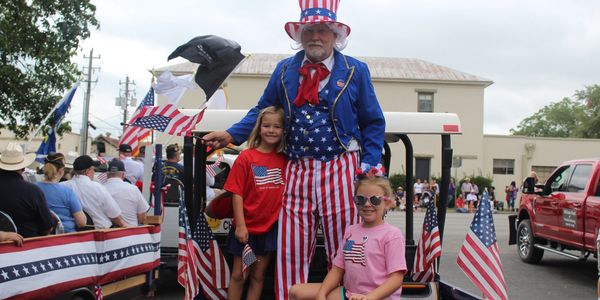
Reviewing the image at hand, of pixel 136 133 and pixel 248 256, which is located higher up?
pixel 136 133

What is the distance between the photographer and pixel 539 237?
1031 centimetres

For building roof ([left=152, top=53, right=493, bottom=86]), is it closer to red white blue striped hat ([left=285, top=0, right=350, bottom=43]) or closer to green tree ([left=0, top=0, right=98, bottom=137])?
green tree ([left=0, top=0, right=98, bottom=137])

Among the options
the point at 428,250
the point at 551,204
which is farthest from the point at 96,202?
the point at 551,204

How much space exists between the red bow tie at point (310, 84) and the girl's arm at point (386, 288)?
112 centimetres

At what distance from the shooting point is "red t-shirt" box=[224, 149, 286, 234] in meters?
4.00

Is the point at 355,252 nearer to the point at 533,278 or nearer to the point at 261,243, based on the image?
the point at 261,243

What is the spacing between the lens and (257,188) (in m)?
4.00

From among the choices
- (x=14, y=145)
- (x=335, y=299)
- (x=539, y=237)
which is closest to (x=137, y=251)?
(x=14, y=145)

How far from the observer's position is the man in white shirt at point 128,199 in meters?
7.77

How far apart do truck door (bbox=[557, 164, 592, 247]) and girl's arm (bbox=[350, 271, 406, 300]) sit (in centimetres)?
628

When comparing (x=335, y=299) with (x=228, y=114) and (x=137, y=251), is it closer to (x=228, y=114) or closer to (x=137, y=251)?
(x=228, y=114)

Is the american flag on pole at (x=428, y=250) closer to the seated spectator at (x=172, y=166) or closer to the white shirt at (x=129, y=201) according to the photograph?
the white shirt at (x=129, y=201)

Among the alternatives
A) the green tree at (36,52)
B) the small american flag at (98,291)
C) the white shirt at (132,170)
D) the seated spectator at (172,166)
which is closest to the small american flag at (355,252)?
the small american flag at (98,291)

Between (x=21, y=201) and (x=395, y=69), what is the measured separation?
1391 inches
